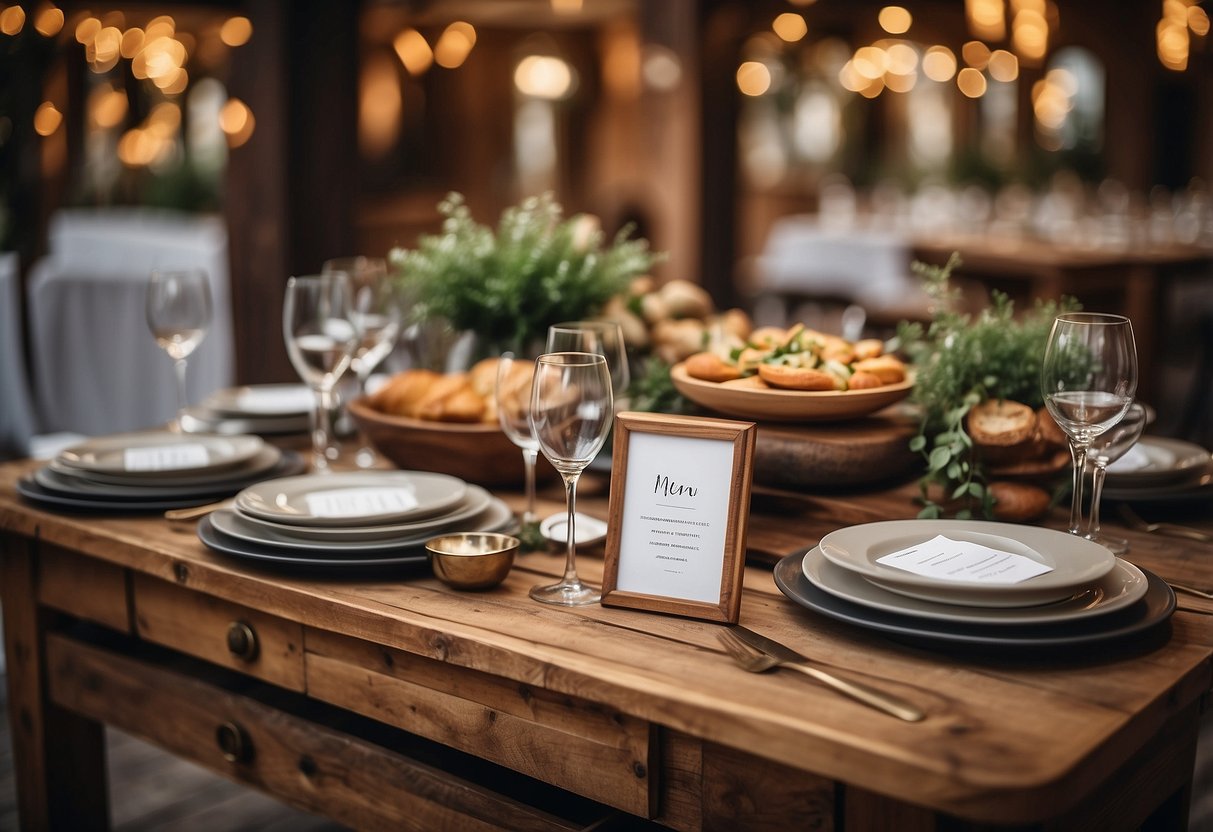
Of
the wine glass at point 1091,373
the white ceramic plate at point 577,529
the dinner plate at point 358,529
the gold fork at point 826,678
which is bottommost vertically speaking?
the gold fork at point 826,678

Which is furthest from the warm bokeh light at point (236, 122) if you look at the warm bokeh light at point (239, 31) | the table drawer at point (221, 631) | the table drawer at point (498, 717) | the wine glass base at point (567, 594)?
the wine glass base at point (567, 594)

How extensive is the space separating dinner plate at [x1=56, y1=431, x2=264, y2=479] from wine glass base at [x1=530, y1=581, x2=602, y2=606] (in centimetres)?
63

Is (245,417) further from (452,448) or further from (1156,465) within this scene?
(1156,465)

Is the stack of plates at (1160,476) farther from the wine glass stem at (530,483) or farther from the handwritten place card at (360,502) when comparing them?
the handwritten place card at (360,502)

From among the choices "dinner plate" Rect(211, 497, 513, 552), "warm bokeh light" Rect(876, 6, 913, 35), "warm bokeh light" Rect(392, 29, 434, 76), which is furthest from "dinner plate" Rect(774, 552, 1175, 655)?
"warm bokeh light" Rect(392, 29, 434, 76)

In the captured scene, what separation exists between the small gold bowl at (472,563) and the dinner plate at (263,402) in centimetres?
78

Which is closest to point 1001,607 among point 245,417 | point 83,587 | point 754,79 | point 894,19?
point 83,587

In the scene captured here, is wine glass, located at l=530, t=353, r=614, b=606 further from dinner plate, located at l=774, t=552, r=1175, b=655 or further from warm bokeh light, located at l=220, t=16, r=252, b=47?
warm bokeh light, located at l=220, t=16, r=252, b=47

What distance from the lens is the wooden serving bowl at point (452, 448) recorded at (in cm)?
169

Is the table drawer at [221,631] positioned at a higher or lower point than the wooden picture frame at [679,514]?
lower

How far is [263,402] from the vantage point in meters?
2.20

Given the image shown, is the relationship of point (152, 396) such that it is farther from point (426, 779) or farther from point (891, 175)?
point (891, 175)

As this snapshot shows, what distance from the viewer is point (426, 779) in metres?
1.37

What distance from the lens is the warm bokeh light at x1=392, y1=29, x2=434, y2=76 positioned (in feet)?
29.0
